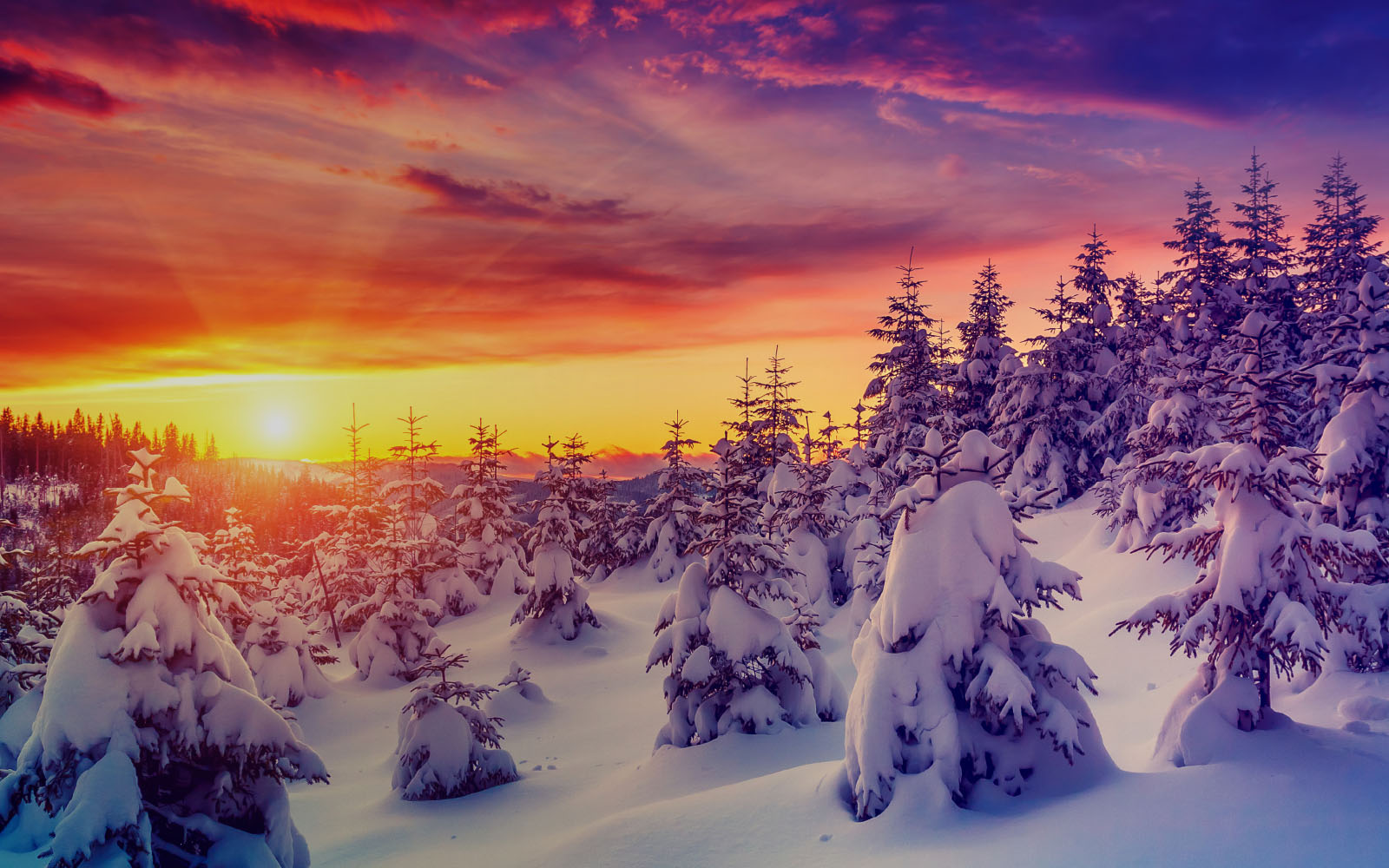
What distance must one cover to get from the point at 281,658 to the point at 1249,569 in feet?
88.1

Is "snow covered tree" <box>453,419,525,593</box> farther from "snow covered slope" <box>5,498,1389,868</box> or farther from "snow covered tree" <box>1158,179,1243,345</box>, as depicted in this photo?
"snow covered tree" <box>1158,179,1243,345</box>

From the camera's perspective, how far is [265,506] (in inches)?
7392

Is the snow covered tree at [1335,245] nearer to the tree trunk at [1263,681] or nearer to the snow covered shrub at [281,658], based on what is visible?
the tree trunk at [1263,681]

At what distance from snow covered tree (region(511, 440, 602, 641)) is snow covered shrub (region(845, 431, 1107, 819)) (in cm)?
2108

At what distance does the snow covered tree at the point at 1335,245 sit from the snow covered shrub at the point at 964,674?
31.6 meters

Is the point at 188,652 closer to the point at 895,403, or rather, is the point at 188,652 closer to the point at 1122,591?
the point at 1122,591

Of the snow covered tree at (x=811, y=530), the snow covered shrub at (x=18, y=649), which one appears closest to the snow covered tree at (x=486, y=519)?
the snow covered tree at (x=811, y=530)

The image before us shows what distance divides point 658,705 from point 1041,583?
51.4 ft

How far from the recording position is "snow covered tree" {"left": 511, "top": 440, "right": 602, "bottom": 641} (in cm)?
2936

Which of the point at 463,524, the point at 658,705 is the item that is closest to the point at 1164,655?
the point at 658,705

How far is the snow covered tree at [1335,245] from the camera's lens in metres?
32.2

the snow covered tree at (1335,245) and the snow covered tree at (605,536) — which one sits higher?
the snow covered tree at (1335,245)

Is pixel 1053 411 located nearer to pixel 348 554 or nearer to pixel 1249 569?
pixel 1249 569

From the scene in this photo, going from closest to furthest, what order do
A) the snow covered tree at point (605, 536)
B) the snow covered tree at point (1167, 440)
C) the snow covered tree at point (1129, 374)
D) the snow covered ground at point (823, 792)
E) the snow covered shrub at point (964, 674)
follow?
the snow covered ground at point (823, 792)
the snow covered shrub at point (964, 674)
the snow covered tree at point (1167, 440)
the snow covered tree at point (1129, 374)
the snow covered tree at point (605, 536)
